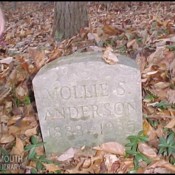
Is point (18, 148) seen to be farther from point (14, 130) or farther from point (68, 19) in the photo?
point (68, 19)

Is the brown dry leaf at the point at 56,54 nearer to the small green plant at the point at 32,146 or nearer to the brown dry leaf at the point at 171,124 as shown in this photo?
the small green plant at the point at 32,146

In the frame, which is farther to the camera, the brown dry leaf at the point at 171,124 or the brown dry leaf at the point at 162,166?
the brown dry leaf at the point at 171,124

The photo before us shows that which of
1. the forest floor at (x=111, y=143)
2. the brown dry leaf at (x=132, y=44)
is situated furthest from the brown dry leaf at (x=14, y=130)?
the brown dry leaf at (x=132, y=44)

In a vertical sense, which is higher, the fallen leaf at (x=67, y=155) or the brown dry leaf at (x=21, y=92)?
the brown dry leaf at (x=21, y=92)

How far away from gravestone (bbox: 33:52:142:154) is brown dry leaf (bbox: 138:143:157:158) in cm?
12

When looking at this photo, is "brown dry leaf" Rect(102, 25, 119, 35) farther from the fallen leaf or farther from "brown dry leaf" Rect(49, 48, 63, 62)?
the fallen leaf

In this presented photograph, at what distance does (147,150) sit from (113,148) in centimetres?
24

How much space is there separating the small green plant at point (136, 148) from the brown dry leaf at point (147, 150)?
2 cm

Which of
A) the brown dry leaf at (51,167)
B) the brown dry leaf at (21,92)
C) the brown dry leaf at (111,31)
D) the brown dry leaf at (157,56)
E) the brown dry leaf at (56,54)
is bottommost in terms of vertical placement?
the brown dry leaf at (51,167)

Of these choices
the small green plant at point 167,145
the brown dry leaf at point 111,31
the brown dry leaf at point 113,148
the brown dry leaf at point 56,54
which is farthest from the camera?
the brown dry leaf at point 111,31

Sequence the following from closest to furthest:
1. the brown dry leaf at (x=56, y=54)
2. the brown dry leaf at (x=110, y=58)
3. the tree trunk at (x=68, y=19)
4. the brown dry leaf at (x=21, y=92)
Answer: the brown dry leaf at (x=110, y=58) → the brown dry leaf at (x=21, y=92) → the brown dry leaf at (x=56, y=54) → the tree trunk at (x=68, y=19)

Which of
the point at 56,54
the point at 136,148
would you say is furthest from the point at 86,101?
the point at 56,54

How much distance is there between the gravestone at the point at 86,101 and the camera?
8.22ft

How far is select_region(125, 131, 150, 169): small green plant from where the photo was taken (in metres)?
2.62
